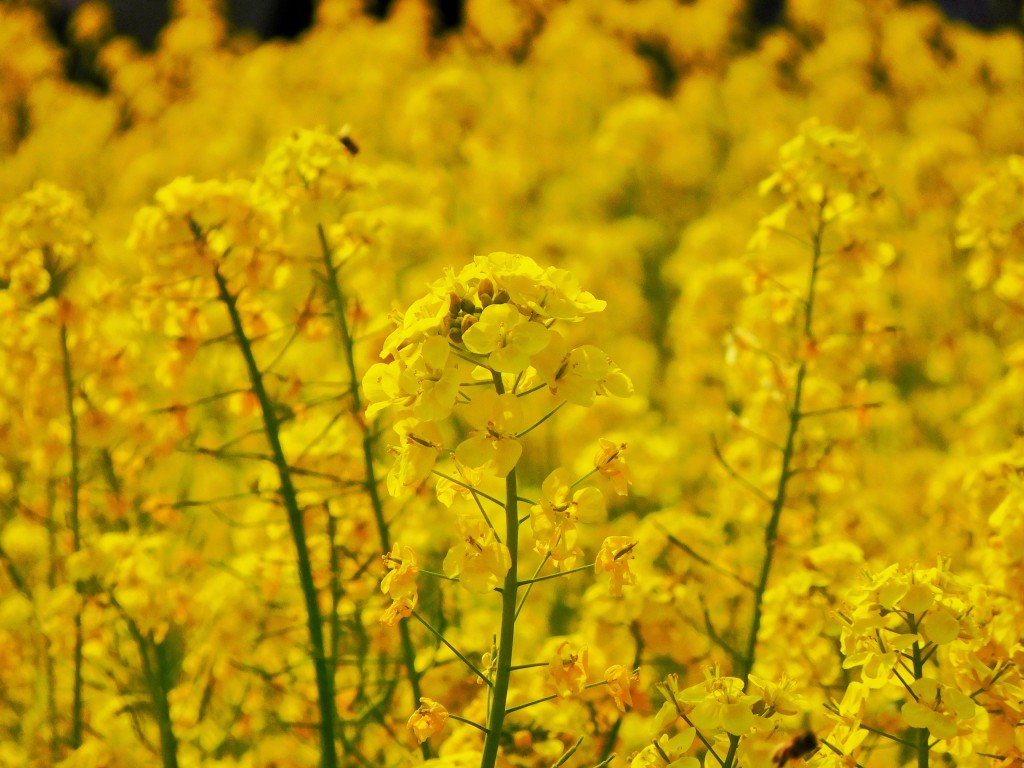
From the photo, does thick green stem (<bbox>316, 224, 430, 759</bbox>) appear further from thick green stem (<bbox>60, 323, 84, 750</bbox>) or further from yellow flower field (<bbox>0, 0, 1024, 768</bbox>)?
thick green stem (<bbox>60, 323, 84, 750</bbox>)

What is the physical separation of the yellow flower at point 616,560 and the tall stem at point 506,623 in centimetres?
14

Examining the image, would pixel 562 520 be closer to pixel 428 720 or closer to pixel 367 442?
pixel 428 720

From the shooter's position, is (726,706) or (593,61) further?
(593,61)

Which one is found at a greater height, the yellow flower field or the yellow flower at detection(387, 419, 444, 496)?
the yellow flower at detection(387, 419, 444, 496)

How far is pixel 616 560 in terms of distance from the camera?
202cm

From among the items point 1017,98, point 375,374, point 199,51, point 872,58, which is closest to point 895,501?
point 375,374

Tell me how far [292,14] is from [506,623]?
1561 centimetres

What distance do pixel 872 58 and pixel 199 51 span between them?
716 centimetres

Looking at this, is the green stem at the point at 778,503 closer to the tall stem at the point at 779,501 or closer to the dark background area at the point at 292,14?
the tall stem at the point at 779,501

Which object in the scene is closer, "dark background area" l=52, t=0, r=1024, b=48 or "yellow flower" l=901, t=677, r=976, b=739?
"yellow flower" l=901, t=677, r=976, b=739

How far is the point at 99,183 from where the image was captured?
10.6 metres

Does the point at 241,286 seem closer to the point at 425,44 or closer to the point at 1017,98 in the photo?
the point at 1017,98

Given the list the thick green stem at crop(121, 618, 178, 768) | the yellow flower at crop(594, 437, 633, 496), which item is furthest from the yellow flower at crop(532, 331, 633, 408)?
the thick green stem at crop(121, 618, 178, 768)

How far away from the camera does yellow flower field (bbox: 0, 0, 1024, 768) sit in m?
2.00
